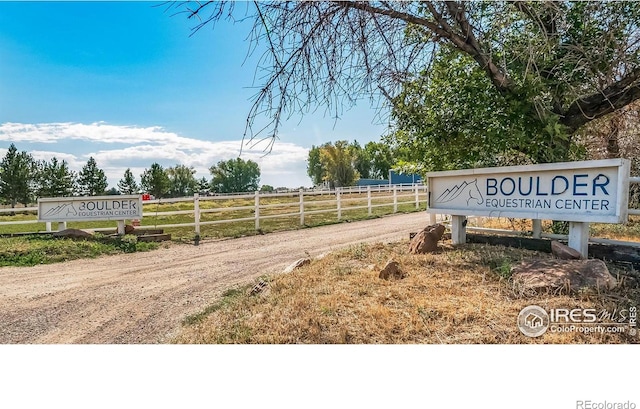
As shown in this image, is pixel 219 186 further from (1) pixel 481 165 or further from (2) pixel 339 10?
(1) pixel 481 165

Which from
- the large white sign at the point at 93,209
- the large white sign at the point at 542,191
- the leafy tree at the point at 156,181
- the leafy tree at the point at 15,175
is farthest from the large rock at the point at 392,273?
the large white sign at the point at 93,209

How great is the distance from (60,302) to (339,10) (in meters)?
2.26

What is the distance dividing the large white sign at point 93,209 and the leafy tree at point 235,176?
1975 mm

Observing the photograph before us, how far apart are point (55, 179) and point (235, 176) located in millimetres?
1037

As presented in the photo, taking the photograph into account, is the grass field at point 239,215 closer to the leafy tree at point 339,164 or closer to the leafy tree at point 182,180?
the leafy tree at point 339,164

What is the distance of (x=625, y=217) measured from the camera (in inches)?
65.1

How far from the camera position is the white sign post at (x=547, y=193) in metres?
1.67

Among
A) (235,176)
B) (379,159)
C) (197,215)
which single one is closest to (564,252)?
(379,159)

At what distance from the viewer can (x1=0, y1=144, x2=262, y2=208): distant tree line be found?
1872 mm

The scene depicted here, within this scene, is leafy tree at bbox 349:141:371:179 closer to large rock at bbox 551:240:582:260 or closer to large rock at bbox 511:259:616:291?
large rock at bbox 511:259:616:291

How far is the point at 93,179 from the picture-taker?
6.68 ft

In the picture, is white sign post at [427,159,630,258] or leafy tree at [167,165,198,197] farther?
leafy tree at [167,165,198,197]

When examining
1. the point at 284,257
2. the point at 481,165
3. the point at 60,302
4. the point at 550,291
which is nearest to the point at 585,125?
the point at 481,165

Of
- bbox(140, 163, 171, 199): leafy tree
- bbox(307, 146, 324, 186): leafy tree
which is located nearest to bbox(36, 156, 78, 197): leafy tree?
bbox(140, 163, 171, 199): leafy tree
